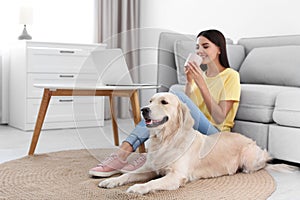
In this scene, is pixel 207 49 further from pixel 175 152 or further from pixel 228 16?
pixel 228 16

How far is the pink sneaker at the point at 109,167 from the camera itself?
6.64 ft

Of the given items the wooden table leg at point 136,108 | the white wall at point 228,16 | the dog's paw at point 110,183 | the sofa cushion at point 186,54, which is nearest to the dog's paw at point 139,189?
the dog's paw at point 110,183

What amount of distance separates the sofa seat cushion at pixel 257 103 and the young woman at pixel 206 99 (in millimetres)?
129

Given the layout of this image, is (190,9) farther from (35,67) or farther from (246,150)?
(246,150)

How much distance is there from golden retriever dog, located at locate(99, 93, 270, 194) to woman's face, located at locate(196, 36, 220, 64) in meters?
0.45

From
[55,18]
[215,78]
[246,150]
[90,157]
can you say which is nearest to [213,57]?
[215,78]

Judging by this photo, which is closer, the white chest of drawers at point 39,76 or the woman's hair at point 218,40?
the woman's hair at point 218,40

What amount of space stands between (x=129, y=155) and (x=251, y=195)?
63 cm

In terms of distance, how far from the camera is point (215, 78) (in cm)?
229

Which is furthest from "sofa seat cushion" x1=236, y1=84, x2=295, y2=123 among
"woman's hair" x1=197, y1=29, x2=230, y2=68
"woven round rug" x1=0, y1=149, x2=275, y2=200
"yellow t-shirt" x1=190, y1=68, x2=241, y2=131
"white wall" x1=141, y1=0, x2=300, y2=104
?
"white wall" x1=141, y1=0, x2=300, y2=104

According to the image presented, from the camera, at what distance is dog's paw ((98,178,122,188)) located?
1842 mm

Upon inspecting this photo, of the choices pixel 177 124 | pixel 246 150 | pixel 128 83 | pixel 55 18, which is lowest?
pixel 246 150

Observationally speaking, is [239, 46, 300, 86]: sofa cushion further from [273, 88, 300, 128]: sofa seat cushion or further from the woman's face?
the woman's face

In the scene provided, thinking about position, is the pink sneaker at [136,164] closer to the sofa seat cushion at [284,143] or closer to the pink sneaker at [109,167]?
the pink sneaker at [109,167]
